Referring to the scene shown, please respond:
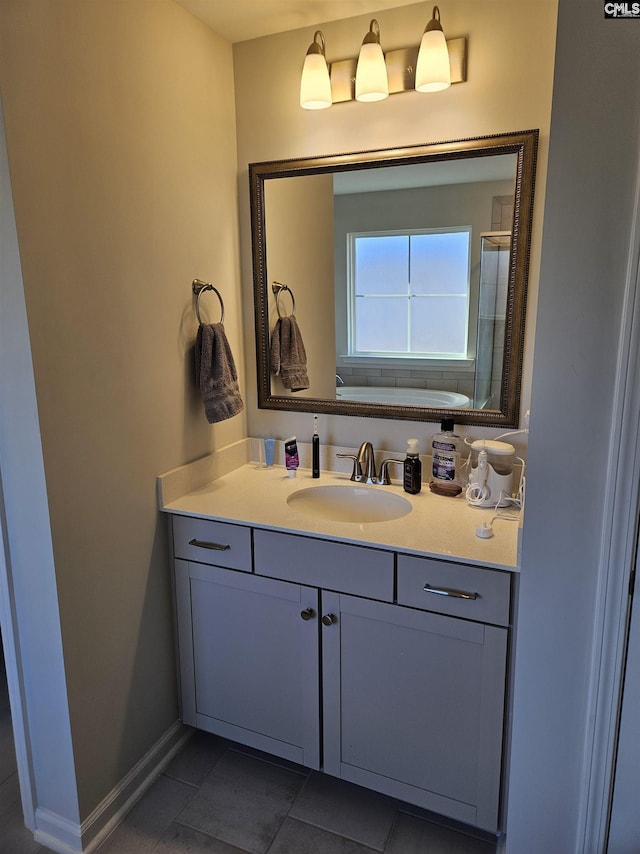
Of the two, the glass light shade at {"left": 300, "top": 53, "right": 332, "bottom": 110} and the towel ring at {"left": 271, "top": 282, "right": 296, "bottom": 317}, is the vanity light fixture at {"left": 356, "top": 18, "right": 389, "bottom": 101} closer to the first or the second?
the glass light shade at {"left": 300, "top": 53, "right": 332, "bottom": 110}

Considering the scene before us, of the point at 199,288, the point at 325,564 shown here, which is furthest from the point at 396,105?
the point at 325,564

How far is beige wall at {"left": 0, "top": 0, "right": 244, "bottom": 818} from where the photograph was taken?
52.6 inches

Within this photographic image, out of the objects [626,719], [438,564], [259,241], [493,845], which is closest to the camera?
[626,719]

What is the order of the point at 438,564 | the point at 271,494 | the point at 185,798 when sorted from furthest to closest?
the point at 271,494 < the point at 185,798 < the point at 438,564

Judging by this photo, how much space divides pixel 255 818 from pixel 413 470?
1177mm

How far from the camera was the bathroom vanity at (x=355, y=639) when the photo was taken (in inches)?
58.5

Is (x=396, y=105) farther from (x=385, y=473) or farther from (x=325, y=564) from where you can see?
(x=325, y=564)

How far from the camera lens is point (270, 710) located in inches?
70.5

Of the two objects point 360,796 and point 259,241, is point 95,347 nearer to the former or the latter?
point 259,241

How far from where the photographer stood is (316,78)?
1.80m

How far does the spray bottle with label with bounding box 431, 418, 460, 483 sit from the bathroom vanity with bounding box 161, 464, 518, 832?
10 centimetres

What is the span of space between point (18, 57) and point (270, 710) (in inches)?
73.8

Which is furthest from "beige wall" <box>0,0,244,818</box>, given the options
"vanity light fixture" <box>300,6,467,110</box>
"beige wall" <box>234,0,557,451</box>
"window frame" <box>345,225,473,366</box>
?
"window frame" <box>345,225,473,366</box>

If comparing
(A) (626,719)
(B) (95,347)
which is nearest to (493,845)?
(A) (626,719)
